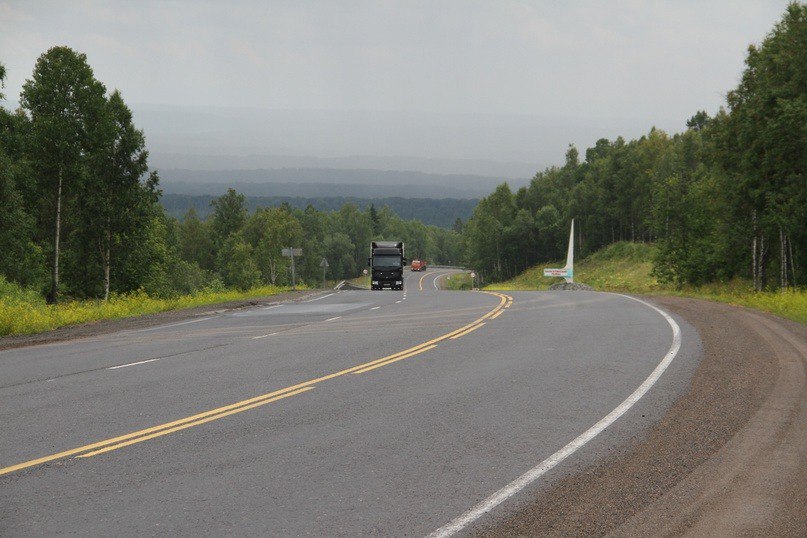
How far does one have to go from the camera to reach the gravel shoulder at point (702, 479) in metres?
5.23

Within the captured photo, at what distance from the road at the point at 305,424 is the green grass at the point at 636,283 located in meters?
9.76

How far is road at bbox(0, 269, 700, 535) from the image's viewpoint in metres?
5.54

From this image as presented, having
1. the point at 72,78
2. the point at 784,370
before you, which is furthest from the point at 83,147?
the point at 784,370

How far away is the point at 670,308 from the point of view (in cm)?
2341

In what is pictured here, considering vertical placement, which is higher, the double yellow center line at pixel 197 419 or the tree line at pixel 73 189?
the tree line at pixel 73 189

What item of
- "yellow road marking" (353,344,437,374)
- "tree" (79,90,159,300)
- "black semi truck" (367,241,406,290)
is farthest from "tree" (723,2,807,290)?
"tree" (79,90,159,300)

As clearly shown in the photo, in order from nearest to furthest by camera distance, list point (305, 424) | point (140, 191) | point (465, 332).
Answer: point (305, 424) < point (465, 332) < point (140, 191)

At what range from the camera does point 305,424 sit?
8164mm

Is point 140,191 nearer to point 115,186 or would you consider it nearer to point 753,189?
point 115,186

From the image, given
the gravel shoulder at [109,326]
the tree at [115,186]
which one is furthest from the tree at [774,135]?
the tree at [115,186]

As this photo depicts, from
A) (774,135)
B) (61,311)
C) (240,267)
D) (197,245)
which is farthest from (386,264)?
(197,245)

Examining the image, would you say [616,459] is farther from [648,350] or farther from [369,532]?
[648,350]

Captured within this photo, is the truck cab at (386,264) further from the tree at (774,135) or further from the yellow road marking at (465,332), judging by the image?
the yellow road marking at (465,332)

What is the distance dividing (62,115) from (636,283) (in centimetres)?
4959
